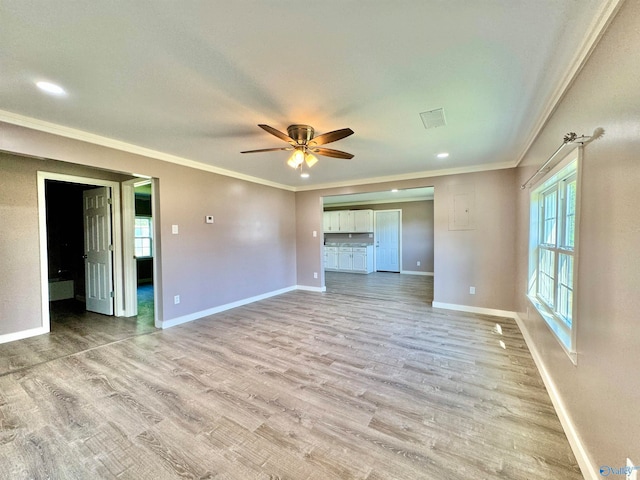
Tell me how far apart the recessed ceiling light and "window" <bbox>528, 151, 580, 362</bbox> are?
349 centimetres

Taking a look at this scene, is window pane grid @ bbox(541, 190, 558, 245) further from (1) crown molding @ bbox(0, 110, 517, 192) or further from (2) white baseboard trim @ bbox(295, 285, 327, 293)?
(2) white baseboard trim @ bbox(295, 285, 327, 293)

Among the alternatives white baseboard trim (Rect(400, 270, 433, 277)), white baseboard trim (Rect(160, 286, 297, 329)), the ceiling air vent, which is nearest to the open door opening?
white baseboard trim (Rect(160, 286, 297, 329))

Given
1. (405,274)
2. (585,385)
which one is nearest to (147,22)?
(585,385)

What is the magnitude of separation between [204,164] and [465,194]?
4.12 m

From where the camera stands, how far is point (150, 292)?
20.0ft

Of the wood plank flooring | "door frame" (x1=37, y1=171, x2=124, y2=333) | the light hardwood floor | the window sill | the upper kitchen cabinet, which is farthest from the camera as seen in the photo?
the upper kitchen cabinet

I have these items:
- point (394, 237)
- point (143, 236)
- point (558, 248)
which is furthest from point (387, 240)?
point (143, 236)

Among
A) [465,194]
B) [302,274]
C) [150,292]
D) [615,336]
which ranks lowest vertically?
[150,292]

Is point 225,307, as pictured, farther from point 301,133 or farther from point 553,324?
point 553,324

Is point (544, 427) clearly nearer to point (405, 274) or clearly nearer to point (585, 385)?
point (585, 385)

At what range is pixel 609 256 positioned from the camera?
124cm

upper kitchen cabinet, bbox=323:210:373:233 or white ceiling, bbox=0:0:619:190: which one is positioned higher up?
white ceiling, bbox=0:0:619:190

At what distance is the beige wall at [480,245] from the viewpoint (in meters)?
3.97

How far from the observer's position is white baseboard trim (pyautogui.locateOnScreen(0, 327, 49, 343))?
3.10m
